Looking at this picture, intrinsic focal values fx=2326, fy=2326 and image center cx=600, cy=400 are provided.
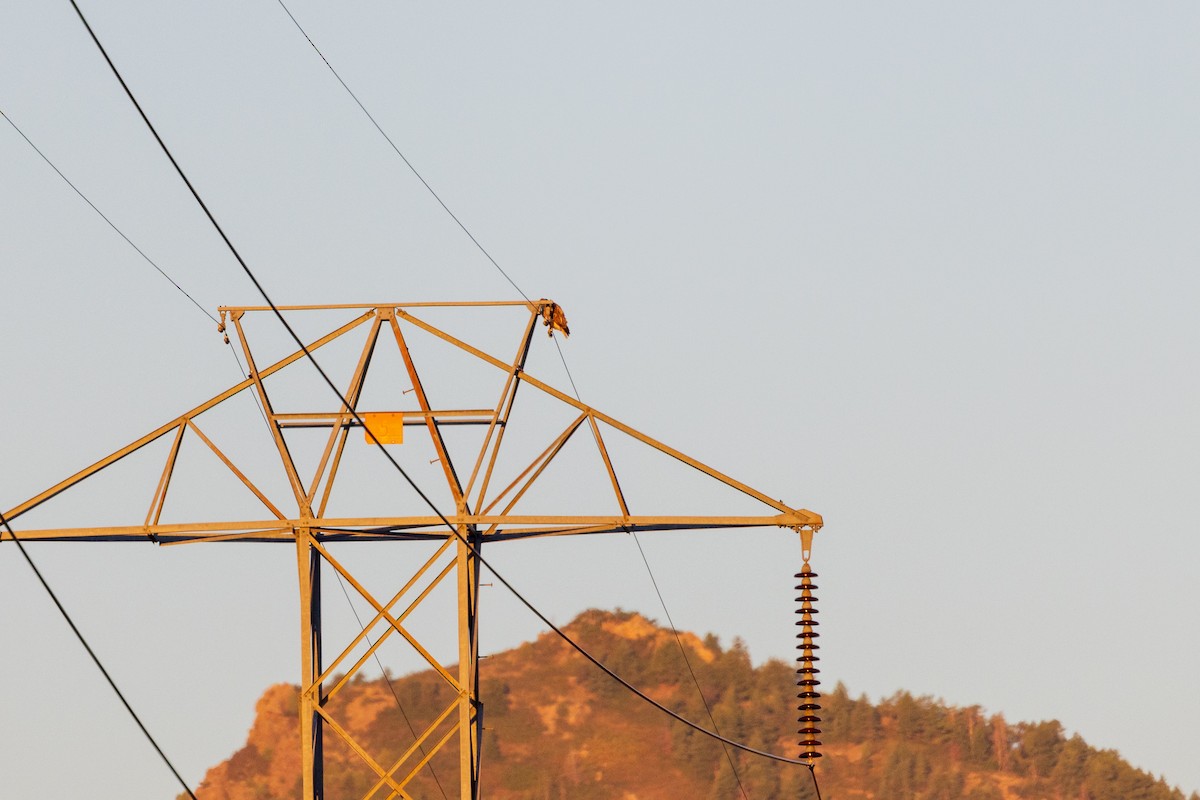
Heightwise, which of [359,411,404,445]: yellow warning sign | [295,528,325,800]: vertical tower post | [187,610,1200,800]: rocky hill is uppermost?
[187,610,1200,800]: rocky hill

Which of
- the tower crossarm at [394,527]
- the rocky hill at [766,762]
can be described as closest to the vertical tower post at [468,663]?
the tower crossarm at [394,527]

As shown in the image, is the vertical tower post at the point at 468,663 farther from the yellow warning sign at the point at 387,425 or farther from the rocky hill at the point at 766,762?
the rocky hill at the point at 766,762

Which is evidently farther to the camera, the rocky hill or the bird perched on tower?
the rocky hill

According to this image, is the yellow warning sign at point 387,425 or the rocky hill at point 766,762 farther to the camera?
the rocky hill at point 766,762

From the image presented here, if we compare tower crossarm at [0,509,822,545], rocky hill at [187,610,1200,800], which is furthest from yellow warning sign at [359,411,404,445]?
rocky hill at [187,610,1200,800]

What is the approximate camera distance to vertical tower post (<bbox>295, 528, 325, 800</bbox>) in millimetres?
37875

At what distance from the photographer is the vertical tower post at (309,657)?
3788 centimetres

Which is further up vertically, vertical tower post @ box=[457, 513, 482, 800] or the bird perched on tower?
the bird perched on tower

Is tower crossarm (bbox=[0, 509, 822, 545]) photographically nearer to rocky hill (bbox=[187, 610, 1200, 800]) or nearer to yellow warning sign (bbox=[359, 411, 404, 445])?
yellow warning sign (bbox=[359, 411, 404, 445])

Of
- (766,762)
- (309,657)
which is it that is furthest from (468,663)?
(766,762)

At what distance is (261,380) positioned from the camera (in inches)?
1481

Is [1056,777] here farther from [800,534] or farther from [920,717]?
[800,534]

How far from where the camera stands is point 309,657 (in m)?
38.3

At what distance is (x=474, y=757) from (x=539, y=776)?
156526mm
